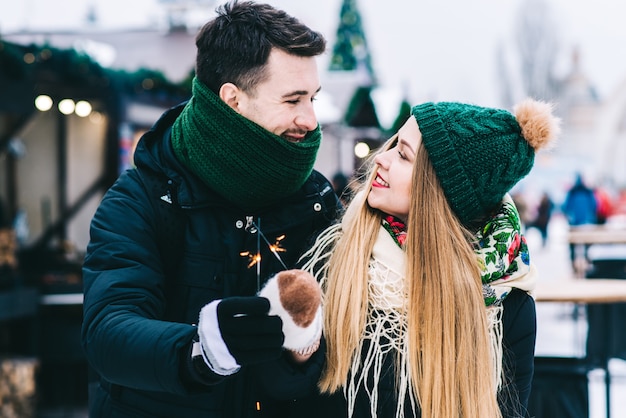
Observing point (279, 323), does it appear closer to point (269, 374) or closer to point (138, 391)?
point (269, 374)

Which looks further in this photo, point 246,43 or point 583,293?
point 583,293

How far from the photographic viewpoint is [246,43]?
5.43 feet

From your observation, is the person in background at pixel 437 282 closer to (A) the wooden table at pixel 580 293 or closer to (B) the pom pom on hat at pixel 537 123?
(B) the pom pom on hat at pixel 537 123

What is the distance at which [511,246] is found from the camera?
1.90 meters

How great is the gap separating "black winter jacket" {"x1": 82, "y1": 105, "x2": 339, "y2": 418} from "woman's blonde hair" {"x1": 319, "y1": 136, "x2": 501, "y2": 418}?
170 mm

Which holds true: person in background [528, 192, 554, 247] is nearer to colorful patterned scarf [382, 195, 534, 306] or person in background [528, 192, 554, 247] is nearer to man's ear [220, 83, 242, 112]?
colorful patterned scarf [382, 195, 534, 306]

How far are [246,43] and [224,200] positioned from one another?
373mm

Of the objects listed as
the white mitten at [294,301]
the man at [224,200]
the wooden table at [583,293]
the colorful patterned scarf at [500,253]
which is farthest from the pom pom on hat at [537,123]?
the wooden table at [583,293]

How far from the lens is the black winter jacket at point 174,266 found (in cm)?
144

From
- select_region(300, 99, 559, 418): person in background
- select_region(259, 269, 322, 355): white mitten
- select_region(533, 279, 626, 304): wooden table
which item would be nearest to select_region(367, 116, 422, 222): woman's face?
select_region(300, 99, 559, 418): person in background

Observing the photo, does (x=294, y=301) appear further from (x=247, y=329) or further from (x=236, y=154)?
(x=236, y=154)

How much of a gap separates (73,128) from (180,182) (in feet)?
25.6

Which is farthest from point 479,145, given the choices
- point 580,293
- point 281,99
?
point 580,293

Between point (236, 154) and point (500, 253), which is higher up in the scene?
point (236, 154)
